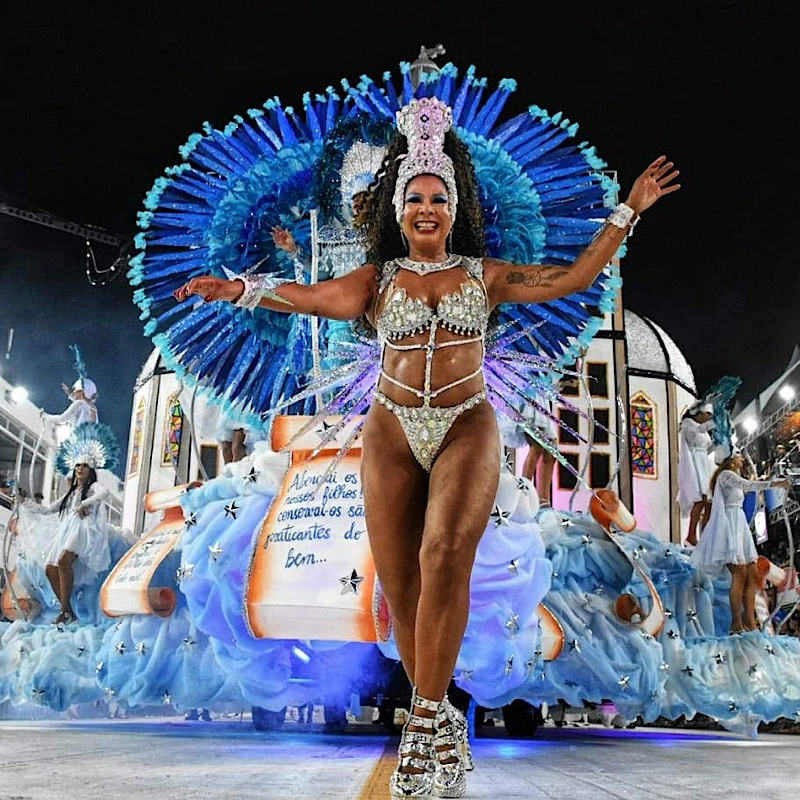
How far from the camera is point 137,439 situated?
16359mm

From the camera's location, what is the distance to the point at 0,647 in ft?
22.1

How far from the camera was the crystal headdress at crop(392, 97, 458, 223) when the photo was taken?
2.87 metres

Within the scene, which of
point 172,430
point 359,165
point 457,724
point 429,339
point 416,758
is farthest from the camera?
point 172,430


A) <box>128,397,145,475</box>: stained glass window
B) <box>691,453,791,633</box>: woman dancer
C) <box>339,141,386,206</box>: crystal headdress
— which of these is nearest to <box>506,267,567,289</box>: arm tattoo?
<box>339,141,386,206</box>: crystal headdress

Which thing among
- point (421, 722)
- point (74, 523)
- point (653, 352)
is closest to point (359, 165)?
point (421, 722)

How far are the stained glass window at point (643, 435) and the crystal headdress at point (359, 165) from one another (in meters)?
11.0

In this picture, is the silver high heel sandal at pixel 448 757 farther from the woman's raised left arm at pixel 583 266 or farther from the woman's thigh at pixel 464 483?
the woman's raised left arm at pixel 583 266

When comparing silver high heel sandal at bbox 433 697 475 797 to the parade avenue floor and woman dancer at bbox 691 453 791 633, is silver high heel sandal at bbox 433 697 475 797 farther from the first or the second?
woman dancer at bbox 691 453 791 633

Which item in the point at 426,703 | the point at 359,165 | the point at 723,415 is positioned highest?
the point at 359,165

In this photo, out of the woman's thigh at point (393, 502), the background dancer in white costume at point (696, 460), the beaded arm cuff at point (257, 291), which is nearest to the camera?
the woman's thigh at point (393, 502)

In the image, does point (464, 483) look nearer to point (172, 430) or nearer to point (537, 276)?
point (537, 276)

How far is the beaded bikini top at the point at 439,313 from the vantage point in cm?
269

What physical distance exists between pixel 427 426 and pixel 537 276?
0.63m

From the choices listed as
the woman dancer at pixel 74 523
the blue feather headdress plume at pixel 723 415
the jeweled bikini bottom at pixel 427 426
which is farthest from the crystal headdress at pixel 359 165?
the blue feather headdress plume at pixel 723 415
